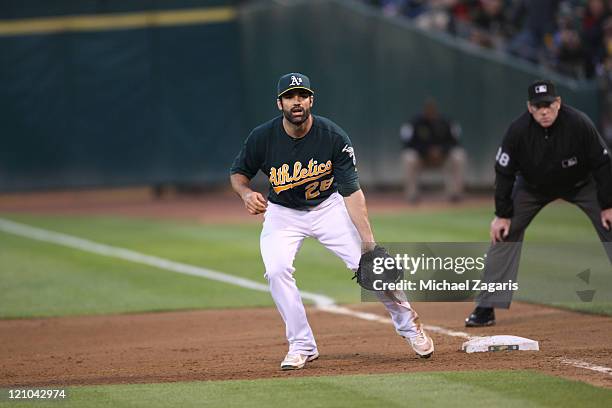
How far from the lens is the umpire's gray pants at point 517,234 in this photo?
9000 millimetres

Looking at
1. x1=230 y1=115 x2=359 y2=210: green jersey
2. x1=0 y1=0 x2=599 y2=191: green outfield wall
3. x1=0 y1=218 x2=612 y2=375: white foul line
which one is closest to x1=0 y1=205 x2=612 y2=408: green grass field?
x1=0 y1=218 x2=612 y2=375: white foul line

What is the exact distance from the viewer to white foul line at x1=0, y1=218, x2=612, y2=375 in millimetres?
9492

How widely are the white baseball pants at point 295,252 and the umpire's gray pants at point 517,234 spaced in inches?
49.1

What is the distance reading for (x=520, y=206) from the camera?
9.31 meters

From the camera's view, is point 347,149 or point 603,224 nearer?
point 347,149

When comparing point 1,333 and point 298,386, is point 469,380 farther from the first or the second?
point 1,333

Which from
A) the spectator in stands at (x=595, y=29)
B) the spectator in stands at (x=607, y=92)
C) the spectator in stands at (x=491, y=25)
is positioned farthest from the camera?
the spectator in stands at (x=491, y=25)

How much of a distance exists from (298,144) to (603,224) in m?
2.69

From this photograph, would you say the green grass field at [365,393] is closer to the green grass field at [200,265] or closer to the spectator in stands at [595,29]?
the green grass field at [200,265]

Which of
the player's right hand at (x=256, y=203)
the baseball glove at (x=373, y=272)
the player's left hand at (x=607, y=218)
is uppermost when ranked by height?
the player's right hand at (x=256, y=203)

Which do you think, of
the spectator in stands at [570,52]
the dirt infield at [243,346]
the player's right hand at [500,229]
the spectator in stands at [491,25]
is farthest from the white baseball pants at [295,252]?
the spectator in stands at [491,25]

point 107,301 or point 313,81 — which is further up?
point 313,81

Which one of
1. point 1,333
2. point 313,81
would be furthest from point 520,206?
point 313,81

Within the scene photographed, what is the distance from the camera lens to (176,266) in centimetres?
1457
